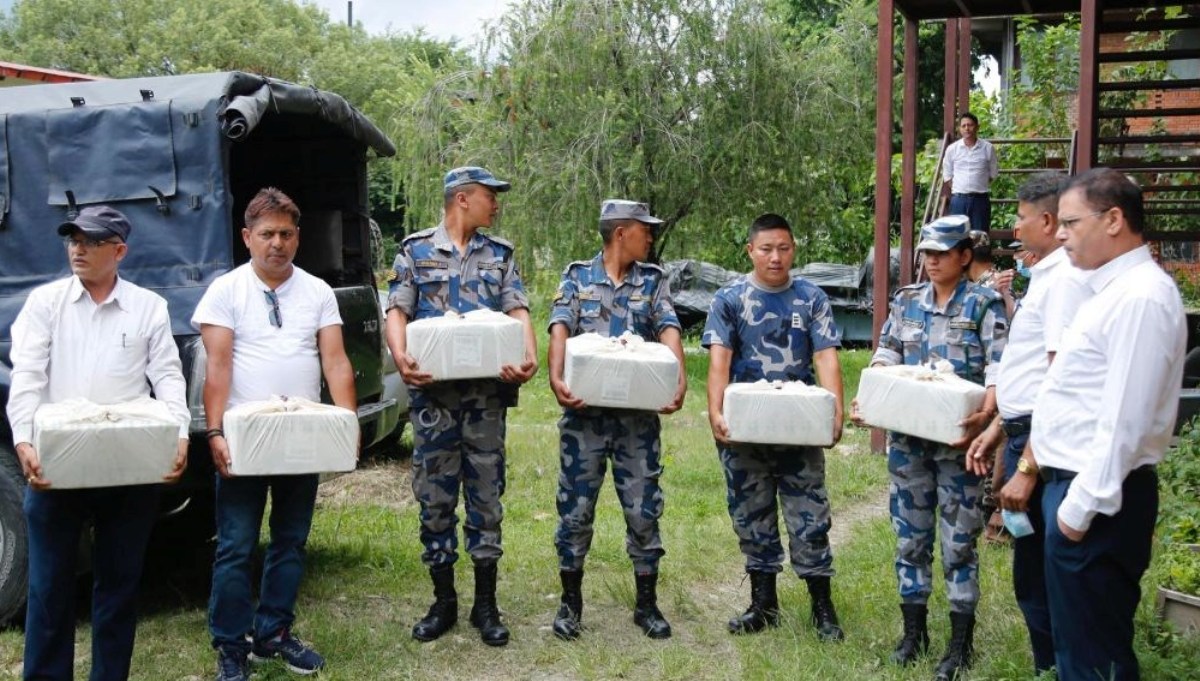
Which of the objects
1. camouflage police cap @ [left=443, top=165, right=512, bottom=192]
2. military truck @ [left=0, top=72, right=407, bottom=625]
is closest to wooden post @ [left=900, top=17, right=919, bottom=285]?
camouflage police cap @ [left=443, top=165, right=512, bottom=192]

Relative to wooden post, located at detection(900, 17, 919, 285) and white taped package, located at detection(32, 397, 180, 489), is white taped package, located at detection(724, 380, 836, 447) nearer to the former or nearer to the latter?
white taped package, located at detection(32, 397, 180, 489)

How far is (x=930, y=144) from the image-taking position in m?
19.3

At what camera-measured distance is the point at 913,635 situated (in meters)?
4.71

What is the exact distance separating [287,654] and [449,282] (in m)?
1.63

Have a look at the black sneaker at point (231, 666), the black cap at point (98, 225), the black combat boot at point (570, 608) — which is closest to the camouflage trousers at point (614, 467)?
the black combat boot at point (570, 608)

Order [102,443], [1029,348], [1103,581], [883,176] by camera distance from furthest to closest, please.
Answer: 1. [883,176]
2. [1029,348]
3. [102,443]
4. [1103,581]

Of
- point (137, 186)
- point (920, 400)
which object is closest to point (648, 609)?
point (920, 400)

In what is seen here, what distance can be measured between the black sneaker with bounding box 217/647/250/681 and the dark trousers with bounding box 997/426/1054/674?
111 inches

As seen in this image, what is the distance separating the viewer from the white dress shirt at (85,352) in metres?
3.98

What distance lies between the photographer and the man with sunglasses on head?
436cm

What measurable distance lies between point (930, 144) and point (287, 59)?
26637mm

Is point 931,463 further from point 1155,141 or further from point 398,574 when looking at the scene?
point 1155,141

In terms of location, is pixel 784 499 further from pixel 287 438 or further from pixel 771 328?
pixel 287 438

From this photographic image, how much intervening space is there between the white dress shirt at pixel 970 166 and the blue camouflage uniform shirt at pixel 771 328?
22.5 ft
